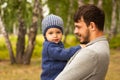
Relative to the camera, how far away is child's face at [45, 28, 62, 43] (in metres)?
4.68

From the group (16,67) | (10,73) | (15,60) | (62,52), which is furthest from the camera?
(15,60)

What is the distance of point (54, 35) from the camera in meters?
4.66

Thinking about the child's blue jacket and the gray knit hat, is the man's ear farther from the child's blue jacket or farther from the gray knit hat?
the gray knit hat

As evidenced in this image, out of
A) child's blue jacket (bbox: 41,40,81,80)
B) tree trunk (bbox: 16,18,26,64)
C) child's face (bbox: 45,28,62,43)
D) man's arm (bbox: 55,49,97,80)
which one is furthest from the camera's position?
tree trunk (bbox: 16,18,26,64)

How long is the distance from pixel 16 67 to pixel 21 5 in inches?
124

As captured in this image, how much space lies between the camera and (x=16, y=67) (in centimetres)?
1686

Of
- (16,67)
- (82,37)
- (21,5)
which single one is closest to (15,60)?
(16,67)

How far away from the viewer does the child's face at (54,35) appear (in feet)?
15.4

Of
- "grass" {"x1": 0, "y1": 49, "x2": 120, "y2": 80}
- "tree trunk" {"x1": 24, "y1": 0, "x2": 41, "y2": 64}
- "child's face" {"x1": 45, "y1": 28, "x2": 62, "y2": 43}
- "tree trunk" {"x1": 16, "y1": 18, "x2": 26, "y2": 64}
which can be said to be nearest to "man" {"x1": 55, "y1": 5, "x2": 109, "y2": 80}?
"child's face" {"x1": 45, "y1": 28, "x2": 62, "y2": 43}

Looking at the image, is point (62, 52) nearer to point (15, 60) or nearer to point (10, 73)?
point (10, 73)

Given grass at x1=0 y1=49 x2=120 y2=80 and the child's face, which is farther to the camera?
grass at x1=0 y1=49 x2=120 y2=80

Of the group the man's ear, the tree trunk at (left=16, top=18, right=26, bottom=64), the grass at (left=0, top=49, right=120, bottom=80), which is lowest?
the grass at (left=0, top=49, right=120, bottom=80)

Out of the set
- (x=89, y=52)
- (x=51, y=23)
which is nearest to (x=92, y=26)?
(x=89, y=52)

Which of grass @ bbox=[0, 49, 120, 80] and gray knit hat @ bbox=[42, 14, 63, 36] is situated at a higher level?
gray knit hat @ bbox=[42, 14, 63, 36]
